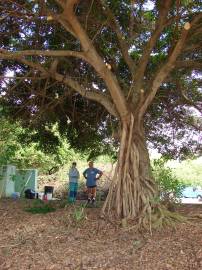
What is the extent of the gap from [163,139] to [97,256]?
28.0ft

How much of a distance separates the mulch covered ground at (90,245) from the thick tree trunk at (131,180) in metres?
0.46

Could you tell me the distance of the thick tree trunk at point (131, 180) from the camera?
8989 millimetres

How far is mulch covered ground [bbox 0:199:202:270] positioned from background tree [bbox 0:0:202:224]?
0.73 metres

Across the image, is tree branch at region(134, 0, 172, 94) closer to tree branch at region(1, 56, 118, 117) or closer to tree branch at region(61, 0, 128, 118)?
tree branch at region(1, 56, 118, 117)

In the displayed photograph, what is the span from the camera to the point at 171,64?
9.39m

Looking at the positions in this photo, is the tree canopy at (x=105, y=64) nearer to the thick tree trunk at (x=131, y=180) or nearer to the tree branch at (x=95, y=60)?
the tree branch at (x=95, y=60)

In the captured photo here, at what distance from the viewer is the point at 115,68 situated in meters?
11.9

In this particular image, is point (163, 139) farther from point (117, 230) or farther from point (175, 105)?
point (117, 230)

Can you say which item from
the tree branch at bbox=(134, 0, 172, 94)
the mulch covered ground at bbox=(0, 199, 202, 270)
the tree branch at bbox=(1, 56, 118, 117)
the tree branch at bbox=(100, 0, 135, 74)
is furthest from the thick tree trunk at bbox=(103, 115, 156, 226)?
the tree branch at bbox=(100, 0, 135, 74)

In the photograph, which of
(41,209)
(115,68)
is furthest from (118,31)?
(41,209)

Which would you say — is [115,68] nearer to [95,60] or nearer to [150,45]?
[150,45]

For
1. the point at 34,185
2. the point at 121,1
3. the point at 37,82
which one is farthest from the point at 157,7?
the point at 34,185

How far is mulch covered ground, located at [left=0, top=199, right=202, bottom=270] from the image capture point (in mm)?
6723

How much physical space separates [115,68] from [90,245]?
557 cm
